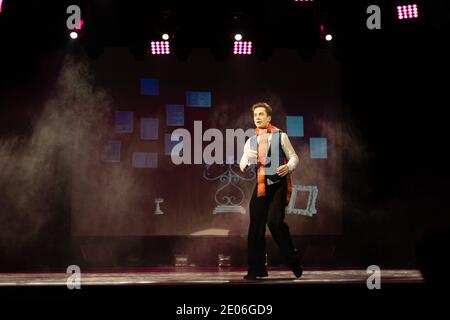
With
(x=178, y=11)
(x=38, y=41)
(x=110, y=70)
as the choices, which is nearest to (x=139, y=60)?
(x=110, y=70)

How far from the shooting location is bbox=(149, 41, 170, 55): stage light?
6.98 meters

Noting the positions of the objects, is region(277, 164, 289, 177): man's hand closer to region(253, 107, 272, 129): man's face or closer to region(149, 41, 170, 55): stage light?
region(253, 107, 272, 129): man's face

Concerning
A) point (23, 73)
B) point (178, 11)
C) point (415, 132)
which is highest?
point (178, 11)

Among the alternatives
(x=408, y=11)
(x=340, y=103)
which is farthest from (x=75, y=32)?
(x=408, y=11)

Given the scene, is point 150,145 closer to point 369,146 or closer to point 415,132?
point 369,146

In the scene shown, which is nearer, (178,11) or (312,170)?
(178,11)

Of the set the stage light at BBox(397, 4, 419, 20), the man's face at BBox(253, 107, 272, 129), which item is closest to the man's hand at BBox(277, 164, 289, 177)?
the man's face at BBox(253, 107, 272, 129)

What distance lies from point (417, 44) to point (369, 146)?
1.51 metres

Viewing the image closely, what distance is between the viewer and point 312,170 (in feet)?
24.4

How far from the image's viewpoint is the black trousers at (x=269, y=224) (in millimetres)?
4852

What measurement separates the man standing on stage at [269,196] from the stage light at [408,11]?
2.69 metres

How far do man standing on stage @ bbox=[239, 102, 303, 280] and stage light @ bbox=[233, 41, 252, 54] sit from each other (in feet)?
7.38

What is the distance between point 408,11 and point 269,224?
343 cm

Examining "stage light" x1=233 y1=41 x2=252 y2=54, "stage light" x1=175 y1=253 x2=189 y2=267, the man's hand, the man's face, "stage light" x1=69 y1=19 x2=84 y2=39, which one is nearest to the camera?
the man's hand
